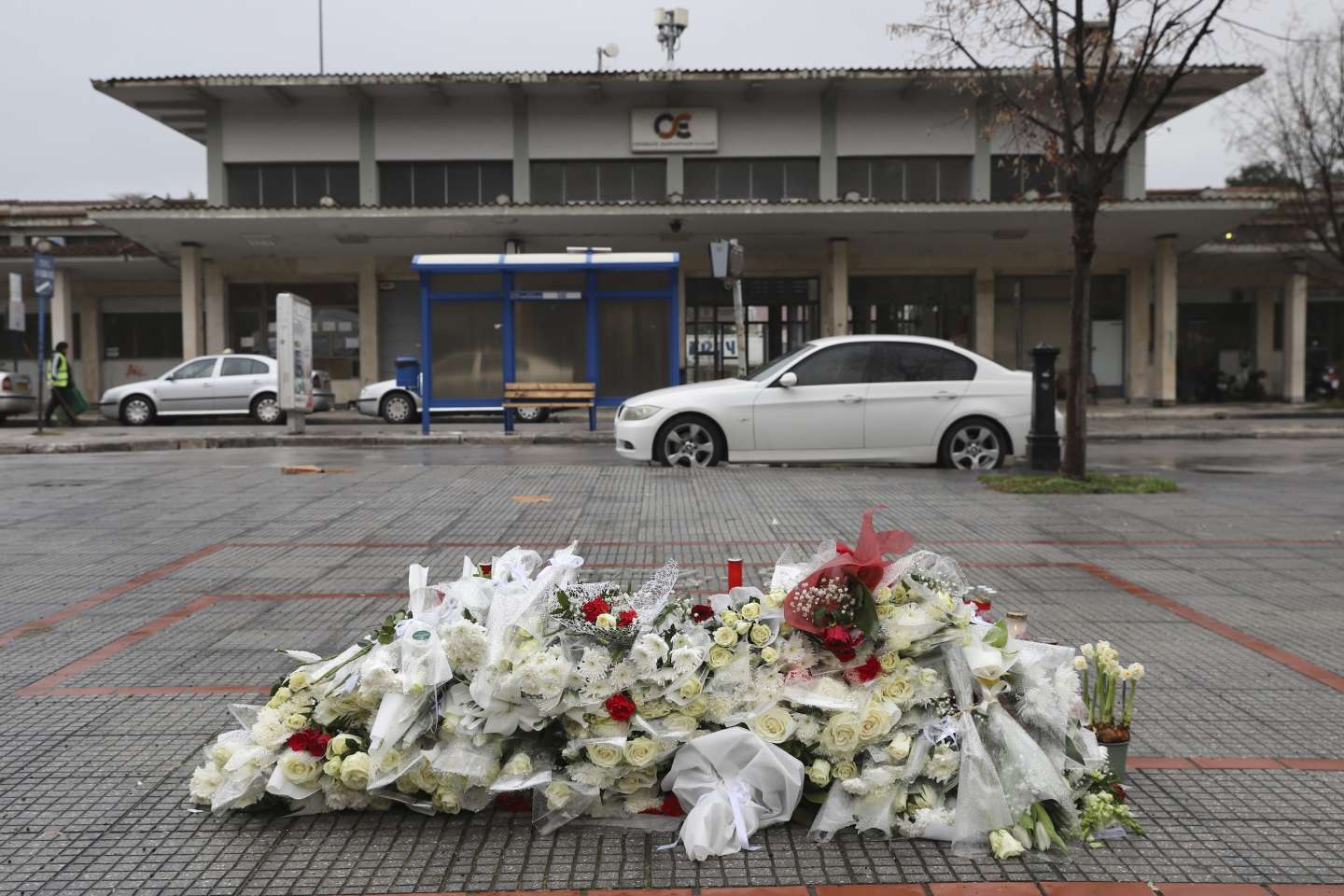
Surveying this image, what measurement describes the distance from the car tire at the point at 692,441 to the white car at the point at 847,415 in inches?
0.4

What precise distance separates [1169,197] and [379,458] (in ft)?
59.7

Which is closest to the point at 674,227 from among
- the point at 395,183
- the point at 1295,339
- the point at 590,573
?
the point at 395,183

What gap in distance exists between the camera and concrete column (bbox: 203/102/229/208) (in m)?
28.5

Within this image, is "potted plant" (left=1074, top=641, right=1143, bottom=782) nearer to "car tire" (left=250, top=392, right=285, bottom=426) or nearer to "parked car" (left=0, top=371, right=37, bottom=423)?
"car tire" (left=250, top=392, right=285, bottom=426)

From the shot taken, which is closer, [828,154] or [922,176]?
[828,154]

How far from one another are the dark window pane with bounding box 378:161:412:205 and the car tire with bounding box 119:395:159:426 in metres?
7.81

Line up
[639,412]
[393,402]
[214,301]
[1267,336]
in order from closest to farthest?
[639,412]
[393,402]
[214,301]
[1267,336]

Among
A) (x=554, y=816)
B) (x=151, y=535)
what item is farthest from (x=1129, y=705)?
(x=151, y=535)

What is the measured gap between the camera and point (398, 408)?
24.8 m

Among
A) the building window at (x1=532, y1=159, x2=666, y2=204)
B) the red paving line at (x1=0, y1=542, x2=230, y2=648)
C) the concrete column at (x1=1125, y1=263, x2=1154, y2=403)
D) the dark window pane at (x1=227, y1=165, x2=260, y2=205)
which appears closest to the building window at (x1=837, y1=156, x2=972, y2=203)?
the building window at (x1=532, y1=159, x2=666, y2=204)

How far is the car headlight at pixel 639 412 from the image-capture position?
1330 centimetres

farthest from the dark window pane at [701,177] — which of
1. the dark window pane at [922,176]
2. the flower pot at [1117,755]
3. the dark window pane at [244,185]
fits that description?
the flower pot at [1117,755]

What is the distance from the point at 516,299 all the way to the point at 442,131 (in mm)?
10213

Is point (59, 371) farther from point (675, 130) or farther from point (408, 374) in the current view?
point (675, 130)
